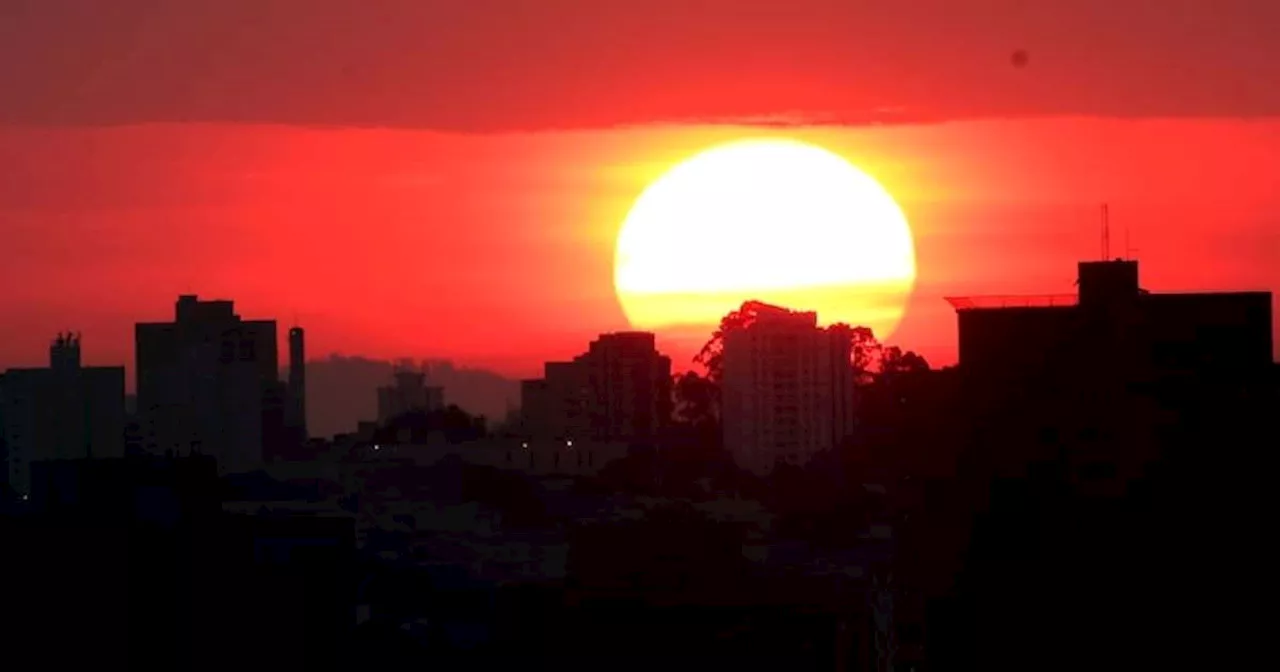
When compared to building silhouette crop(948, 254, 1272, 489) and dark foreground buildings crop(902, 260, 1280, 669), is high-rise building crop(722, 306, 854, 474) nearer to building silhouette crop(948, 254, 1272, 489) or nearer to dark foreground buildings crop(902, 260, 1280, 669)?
building silhouette crop(948, 254, 1272, 489)

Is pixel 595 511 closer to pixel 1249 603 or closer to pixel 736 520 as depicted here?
pixel 736 520

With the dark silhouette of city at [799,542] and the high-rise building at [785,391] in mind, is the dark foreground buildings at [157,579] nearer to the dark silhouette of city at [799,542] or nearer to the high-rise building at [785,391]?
the dark silhouette of city at [799,542]

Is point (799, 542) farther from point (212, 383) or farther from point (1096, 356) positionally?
point (212, 383)

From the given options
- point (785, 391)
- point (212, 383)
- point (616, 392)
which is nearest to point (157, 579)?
point (785, 391)

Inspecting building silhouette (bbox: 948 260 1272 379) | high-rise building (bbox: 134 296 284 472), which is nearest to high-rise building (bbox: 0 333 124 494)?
high-rise building (bbox: 134 296 284 472)

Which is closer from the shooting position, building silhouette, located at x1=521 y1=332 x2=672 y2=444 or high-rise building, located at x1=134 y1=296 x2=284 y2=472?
high-rise building, located at x1=134 y1=296 x2=284 y2=472

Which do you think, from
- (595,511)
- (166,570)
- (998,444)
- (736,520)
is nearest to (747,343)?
(595,511)

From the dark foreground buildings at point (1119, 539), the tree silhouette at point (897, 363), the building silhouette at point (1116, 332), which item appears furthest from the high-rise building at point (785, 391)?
the dark foreground buildings at point (1119, 539)
